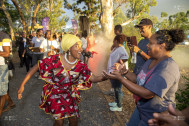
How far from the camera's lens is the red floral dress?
7.82 feet

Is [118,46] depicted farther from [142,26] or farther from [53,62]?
[53,62]

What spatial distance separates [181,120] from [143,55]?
6.97 feet

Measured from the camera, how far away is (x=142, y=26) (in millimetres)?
3188

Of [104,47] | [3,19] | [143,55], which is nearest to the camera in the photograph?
[143,55]

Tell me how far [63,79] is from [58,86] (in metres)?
0.16

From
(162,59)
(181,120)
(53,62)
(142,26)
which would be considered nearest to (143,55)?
(142,26)

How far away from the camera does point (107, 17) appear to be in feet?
26.1

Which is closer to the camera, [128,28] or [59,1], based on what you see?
[128,28]

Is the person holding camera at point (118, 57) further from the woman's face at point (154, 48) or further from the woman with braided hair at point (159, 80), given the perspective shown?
the woman's face at point (154, 48)

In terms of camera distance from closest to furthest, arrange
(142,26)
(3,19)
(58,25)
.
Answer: (142,26), (3,19), (58,25)

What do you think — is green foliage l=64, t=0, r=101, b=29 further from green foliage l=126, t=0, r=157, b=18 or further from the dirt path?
the dirt path

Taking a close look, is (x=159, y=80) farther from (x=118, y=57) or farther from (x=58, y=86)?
(x=118, y=57)

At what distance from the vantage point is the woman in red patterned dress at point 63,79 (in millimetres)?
2385

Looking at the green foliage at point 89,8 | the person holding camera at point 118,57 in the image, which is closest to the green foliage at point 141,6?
the green foliage at point 89,8
